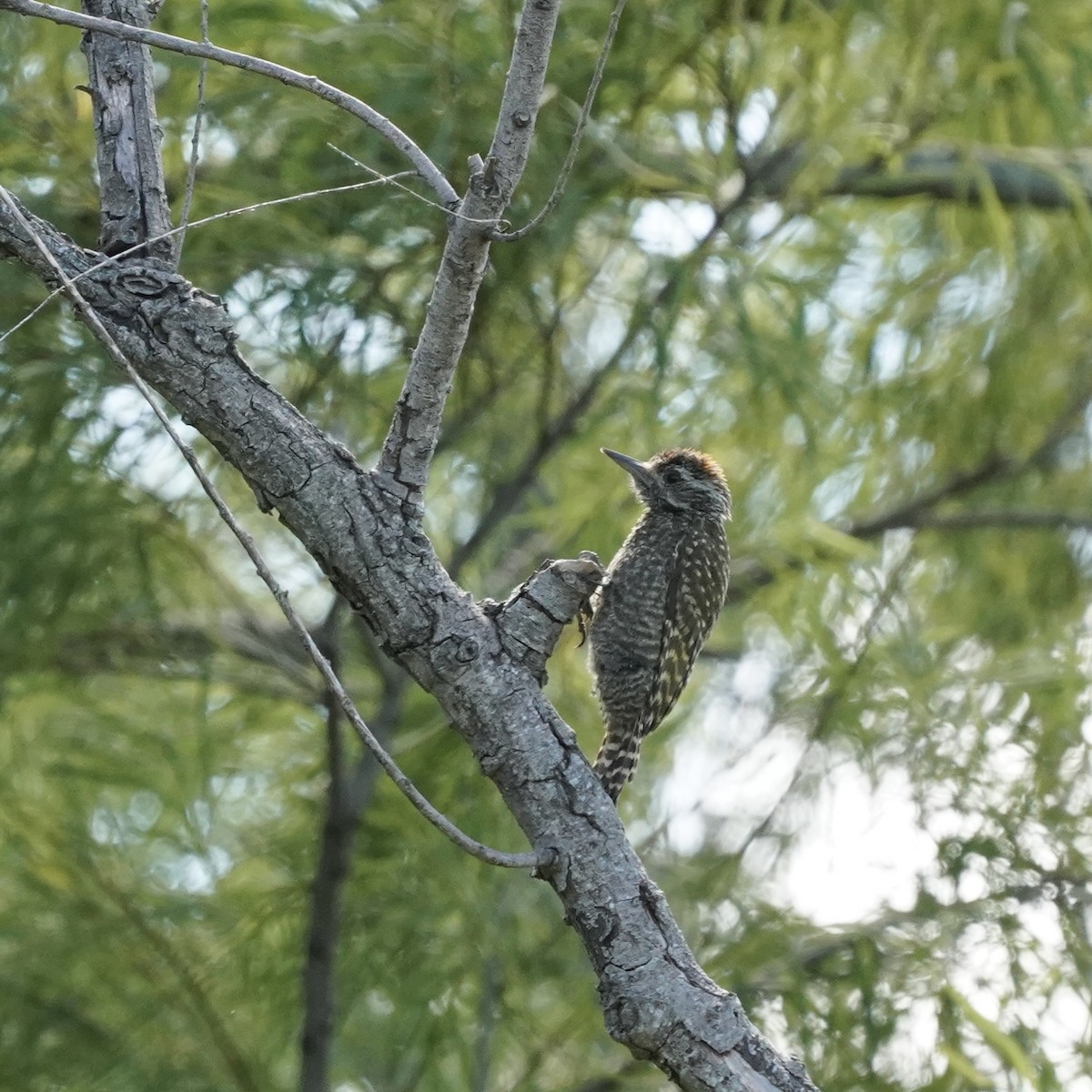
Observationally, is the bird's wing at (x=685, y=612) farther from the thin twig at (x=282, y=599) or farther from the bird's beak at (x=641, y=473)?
the thin twig at (x=282, y=599)

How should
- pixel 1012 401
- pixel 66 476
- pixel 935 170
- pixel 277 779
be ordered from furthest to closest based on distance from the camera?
pixel 1012 401 < pixel 277 779 < pixel 935 170 < pixel 66 476

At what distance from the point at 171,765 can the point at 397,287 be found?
1894mm

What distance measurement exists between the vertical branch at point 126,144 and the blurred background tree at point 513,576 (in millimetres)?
2171

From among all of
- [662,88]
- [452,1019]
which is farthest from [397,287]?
[452,1019]

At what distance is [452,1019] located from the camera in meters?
5.91

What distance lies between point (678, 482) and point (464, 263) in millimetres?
2846

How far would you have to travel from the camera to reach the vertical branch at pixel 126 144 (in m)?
2.92

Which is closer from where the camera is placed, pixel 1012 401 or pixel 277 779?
pixel 277 779

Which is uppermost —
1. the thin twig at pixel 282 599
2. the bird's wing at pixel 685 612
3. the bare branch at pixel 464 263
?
the bird's wing at pixel 685 612

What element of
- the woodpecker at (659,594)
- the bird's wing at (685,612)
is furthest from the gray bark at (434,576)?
the bird's wing at (685,612)

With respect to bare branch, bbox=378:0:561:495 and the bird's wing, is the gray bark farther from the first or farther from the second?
the bird's wing

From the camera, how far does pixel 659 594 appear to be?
5.34 meters

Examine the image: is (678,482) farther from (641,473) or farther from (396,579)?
(396,579)

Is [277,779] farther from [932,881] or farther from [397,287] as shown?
[932,881]
